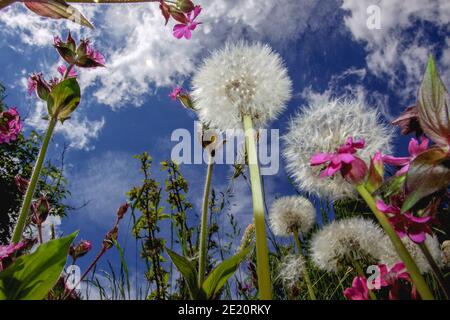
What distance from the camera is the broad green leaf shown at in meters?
0.90

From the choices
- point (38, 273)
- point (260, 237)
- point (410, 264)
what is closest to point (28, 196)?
point (38, 273)

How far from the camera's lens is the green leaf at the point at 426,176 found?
0.61 meters

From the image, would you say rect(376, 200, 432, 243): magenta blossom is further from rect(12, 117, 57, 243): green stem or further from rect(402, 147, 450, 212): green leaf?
rect(12, 117, 57, 243): green stem

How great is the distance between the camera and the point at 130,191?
7.87 ft

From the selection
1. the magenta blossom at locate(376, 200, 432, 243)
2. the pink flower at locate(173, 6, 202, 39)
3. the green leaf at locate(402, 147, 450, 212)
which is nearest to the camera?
the green leaf at locate(402, 147, 450, 212)

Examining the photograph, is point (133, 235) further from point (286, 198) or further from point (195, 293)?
point (195, 293)

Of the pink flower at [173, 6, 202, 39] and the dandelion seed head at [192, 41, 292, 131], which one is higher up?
the pink flower at [173, 6, 202, 39]

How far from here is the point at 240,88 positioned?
118 cm

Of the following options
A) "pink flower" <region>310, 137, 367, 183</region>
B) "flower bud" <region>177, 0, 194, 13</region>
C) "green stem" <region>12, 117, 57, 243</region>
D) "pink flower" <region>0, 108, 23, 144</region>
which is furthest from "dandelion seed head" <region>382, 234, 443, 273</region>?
"pink flower" <region>0, 108, 23, 144</region>

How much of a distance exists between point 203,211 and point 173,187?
91 cm

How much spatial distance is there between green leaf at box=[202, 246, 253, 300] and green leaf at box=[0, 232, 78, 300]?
0.35 metres
